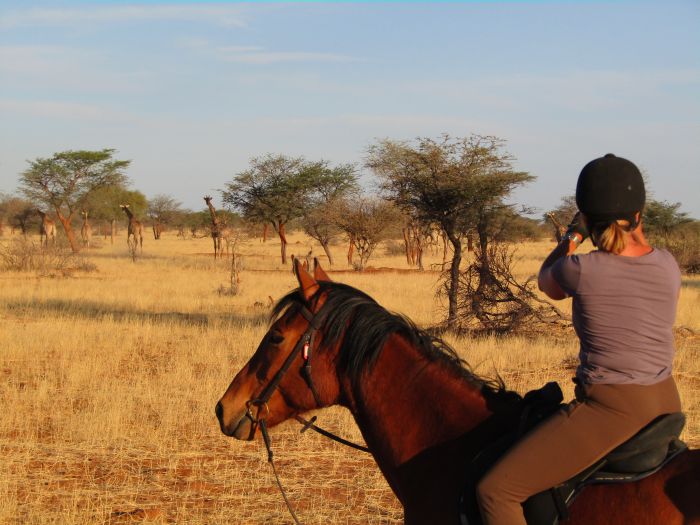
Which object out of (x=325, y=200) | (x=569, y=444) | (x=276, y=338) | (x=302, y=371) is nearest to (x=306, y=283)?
(x=276, y=338)

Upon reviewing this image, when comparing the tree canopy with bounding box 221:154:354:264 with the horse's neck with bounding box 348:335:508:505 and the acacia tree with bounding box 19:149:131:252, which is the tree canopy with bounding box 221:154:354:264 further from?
the horse's neck with bounding box 348:335:508:505

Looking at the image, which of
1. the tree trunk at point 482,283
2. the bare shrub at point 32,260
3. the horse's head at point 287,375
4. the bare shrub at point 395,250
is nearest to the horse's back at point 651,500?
the horse's head at point 287,375

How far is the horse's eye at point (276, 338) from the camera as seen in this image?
3.33m

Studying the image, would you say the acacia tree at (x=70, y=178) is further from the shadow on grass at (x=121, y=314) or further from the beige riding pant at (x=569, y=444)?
the beige riding pant at (x=569, y=444)

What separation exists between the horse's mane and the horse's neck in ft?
0.11

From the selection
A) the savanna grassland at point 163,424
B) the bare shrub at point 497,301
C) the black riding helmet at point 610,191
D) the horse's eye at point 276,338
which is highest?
the black riding helmet at point 610,191

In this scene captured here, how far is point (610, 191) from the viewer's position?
2.68 meters

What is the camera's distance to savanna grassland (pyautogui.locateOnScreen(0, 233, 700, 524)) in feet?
18.7

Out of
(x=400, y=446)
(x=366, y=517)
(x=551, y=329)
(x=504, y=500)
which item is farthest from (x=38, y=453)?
(x=551, y=329)

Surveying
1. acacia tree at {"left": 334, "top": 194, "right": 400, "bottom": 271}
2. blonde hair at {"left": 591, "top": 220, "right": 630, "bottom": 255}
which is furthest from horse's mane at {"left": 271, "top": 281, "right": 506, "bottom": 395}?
acacia tree at {"left": 334, "top": 194, "right": 400, "bottom": 271}

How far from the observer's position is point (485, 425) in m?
3.07

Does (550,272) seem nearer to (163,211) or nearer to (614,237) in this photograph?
(614,237)

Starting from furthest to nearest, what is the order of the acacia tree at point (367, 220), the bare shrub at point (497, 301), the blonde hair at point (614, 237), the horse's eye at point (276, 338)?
1. the acacia tree at point (367, 220)
2. the bare shrub at point (497, 301)
3. the horse's eye at point (276, 338)
4. the blonde hair at point (614, 237)

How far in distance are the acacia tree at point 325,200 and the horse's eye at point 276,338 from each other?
35.3 m
